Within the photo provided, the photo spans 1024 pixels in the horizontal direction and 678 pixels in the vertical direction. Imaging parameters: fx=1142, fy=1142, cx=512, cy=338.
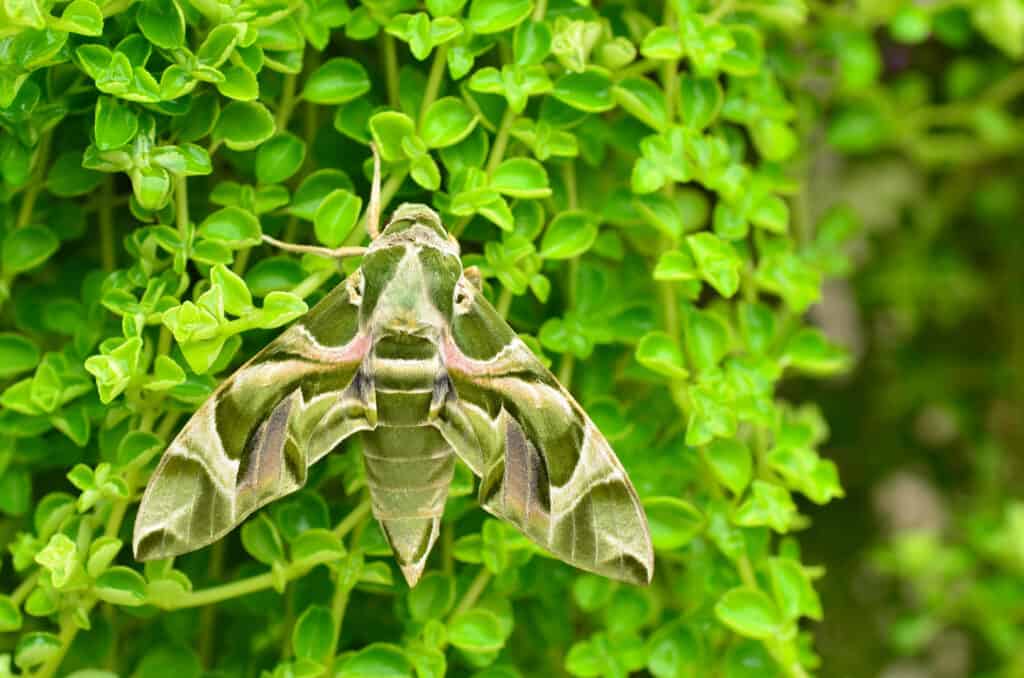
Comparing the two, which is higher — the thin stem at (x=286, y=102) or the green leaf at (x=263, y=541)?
the thin stem at (x=286, y=102)

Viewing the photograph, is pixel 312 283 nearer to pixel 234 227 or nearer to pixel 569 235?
pixel 234 227

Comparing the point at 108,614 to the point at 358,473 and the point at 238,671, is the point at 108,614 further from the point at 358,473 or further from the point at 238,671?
the point at 358,473

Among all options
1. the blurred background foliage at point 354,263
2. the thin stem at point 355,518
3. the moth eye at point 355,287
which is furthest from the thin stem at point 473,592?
the moth eye at point 355,287

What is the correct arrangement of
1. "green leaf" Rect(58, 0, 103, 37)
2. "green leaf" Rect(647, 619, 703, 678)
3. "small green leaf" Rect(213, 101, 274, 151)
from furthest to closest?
"green leaf" Rect(647, 619, 703, 678), "small green leaf" Rect(213, 101, 274, 151), "green leaf" Rect(58, 0, 103, 37)

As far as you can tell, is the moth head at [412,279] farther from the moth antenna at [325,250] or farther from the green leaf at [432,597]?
the green leaf at [432,597]

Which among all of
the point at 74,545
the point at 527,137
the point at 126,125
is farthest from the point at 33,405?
the point at 527,137

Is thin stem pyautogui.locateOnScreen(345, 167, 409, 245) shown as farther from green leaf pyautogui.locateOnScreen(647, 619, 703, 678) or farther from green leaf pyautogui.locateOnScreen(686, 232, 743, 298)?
green leaf pyautogui.locateOnScreen(647, 619, 703, 678)

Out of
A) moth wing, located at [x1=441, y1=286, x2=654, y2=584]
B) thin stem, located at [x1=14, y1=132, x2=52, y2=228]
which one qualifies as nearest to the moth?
moth wing, located at [x1=441, y1=286, x2=654, y2=584]
